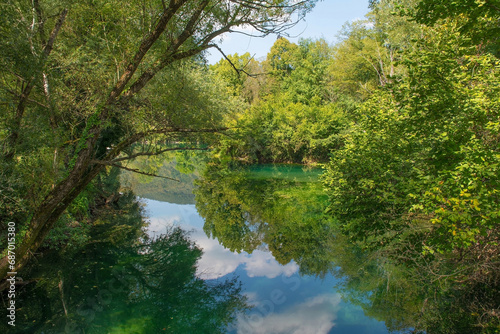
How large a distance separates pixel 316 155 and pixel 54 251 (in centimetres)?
2938

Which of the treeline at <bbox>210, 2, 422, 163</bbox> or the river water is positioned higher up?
the treeline at <bbox>210, 2, 422, 163</bbox>

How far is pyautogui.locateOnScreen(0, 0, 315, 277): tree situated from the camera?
5574mm

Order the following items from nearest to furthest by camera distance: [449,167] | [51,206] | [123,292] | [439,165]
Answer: [51,206]
[449,167]
[439,165]
[123,292]

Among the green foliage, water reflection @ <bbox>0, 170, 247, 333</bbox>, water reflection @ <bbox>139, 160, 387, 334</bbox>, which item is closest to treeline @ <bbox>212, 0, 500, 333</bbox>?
the green foliage

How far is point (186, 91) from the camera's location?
28.0ft

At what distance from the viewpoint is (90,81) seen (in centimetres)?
808

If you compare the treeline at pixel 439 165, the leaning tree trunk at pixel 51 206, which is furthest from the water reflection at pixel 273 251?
the leaning tree trunk at pixel 51 206

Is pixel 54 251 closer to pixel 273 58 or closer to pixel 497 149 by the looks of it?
pixel 497 149

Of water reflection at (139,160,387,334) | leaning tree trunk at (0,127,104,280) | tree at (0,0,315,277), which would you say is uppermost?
tree at (0,0,315,277)

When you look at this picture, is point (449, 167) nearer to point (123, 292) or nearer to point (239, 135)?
point (239, 135)

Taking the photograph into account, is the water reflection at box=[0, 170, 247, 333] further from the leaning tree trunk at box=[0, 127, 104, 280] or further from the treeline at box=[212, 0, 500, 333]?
the treeline at box=[212, 0, 500, 333]

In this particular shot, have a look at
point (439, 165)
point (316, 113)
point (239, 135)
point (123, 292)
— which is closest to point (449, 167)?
point (439, 165)

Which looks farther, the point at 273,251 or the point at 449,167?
the point at 273,251

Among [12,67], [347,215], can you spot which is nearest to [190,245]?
[347,215]
